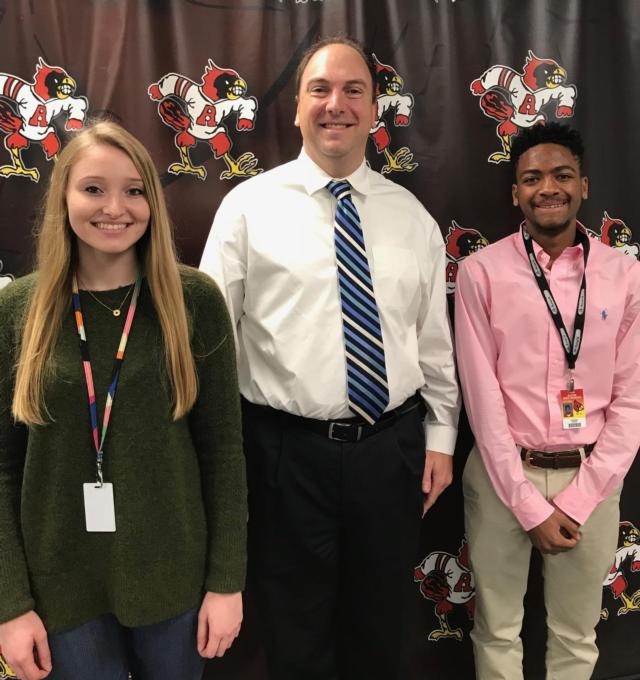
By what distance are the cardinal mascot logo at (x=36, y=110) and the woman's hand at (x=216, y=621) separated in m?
1.53

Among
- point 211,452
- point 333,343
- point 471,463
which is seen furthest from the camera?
point 471,463

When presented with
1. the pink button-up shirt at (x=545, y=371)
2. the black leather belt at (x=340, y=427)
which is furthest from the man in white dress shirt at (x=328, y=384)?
the pink button-up shirt at (x=545, y=371)

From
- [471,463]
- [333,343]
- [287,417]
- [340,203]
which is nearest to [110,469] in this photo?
[287,417]

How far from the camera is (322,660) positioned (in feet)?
6.31

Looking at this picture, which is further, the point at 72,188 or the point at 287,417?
the point at 287,417

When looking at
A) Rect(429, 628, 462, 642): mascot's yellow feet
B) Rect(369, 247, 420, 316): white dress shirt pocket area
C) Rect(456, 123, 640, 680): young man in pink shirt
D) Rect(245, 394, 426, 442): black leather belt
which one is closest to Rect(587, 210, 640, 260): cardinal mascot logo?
Rect(456, 123, 640, 680): young man in pink shirt

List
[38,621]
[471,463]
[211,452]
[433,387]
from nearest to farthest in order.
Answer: [38,621]
[211,452]
[433,387]
[471,463]

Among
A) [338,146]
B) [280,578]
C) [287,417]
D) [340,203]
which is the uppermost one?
[338,146]

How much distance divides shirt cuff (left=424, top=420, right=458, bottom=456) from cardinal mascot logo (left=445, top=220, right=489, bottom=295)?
595 millimetres

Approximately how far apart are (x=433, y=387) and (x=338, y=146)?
2.75 ft

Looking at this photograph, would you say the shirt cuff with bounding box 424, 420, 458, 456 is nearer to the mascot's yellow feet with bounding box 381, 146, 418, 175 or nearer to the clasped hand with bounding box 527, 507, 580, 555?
the clasped hand with bounding box 527, 507, 580, 555

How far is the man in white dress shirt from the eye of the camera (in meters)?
1.79

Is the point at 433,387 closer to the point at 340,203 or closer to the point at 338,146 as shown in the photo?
the point at 340,203

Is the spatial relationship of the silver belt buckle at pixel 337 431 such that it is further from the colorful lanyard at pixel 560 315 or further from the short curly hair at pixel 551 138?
the short curly hair at pixel 551 138
